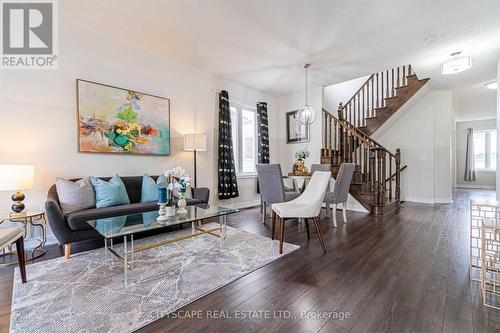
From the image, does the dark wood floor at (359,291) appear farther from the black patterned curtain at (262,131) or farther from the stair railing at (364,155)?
the black patterned curtain at (262,131)

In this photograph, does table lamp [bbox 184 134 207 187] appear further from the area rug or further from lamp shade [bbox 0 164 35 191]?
lamp shade [bbox 0 164 35 191]

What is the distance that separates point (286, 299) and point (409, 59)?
441 cm

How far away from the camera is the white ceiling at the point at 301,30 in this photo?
99.6 inches

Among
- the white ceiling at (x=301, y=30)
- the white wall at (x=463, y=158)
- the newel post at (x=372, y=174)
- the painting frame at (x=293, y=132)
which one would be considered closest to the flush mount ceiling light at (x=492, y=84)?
the white ceiling at (x=301, y=30)

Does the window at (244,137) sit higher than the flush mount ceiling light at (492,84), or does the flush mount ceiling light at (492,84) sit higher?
the flush mount ceiling light at (492,84)

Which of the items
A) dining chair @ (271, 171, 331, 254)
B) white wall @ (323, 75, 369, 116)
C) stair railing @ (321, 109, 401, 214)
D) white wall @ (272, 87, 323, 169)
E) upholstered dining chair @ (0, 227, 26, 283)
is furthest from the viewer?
white wall @ (323, 75, 369, 116)

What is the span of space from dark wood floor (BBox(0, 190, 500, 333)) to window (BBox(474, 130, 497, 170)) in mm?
8245

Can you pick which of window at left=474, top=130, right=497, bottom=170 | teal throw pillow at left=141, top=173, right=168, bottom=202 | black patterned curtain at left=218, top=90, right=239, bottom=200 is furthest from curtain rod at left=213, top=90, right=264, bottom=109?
window at left=474, top=130, right=497, bottom=170

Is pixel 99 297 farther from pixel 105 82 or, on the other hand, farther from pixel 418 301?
pixel 105 82

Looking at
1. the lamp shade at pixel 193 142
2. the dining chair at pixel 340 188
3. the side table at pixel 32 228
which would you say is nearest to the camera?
the side table at pixel 32 228

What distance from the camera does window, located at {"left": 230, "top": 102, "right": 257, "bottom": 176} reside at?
16.9ft

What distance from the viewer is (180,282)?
6.16ft

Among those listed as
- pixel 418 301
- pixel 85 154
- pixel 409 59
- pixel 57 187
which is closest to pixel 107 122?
pixel 85 154

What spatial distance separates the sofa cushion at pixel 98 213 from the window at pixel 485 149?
11.6 metres
